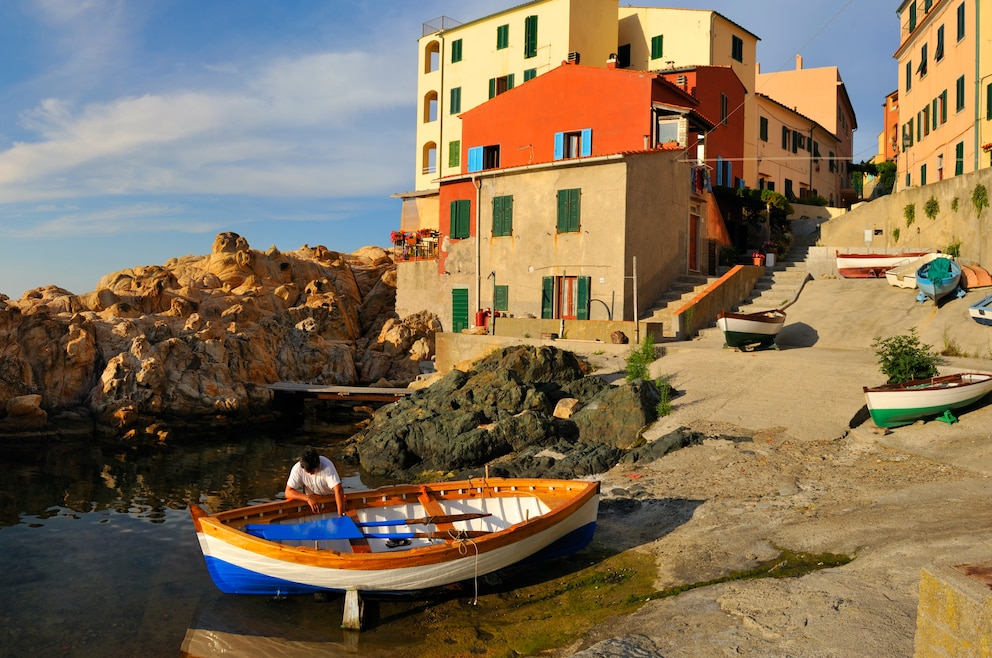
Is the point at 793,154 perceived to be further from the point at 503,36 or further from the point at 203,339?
the point at 203,339

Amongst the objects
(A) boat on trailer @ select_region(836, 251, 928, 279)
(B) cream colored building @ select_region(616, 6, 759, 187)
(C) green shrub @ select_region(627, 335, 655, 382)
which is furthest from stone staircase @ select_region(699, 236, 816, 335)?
(B) cream colored building @ select_region(616, 6, 759, 187)

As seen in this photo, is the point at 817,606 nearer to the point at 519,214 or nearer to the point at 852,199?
the point at 519,214

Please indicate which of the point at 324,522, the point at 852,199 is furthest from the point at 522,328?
the point at 852,199

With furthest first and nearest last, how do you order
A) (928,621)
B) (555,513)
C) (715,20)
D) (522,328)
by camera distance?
1. (715,20)
2. (522,328)
3. (555,513)
4. (928,621)

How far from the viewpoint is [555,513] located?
9211 mm

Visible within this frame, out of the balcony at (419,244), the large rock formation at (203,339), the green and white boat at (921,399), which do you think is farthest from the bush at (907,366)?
the balcony at (419,244)

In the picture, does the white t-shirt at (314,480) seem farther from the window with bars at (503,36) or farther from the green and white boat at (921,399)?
the window with bars at (503,36)

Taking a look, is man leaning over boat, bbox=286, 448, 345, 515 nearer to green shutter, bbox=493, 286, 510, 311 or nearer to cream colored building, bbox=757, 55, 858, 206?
green shutter, bbox=493, 286, 510, 311

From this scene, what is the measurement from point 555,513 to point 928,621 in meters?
5.63

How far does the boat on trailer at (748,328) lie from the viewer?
19.6 metres

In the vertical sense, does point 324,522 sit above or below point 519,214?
below

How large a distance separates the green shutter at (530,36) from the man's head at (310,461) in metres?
33.6

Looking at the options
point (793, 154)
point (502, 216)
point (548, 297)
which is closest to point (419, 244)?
point (502, 216)

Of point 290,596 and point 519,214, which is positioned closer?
point 290,596
